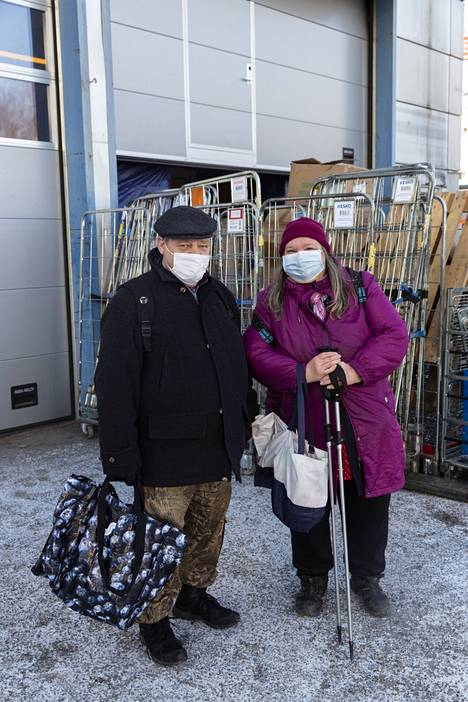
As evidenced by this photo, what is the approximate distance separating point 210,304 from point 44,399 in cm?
405

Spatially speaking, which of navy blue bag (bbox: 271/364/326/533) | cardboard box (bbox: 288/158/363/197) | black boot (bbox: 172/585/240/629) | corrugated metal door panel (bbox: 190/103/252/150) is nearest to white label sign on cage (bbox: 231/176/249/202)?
cardboard box (bbox: 288/158/363/197)

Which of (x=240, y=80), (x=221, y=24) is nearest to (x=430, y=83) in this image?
(x=240, y=80)

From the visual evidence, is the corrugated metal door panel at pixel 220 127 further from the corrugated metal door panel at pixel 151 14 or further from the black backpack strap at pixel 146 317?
the black backpack strap at pixel 146 317

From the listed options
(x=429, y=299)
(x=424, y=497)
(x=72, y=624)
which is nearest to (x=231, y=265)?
(x=429, y=299)

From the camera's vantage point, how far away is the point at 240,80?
7.65m

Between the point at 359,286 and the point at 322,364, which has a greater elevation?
the point at 359,286

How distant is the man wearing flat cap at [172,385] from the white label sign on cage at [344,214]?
2111mm

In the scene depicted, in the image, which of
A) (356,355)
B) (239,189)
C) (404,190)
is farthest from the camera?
(239,189)

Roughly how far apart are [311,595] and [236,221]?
2808 mm

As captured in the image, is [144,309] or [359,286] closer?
[144,309]

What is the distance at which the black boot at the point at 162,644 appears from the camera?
110 inches

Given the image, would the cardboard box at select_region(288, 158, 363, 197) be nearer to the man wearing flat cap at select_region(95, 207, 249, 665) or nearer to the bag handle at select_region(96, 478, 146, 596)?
the man wearing flat cap at select_region(95, 207, 249, 665)

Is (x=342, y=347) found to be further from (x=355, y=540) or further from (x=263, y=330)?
(x=355, y=540)

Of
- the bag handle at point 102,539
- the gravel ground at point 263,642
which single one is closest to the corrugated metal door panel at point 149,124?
the gravel ground at point 263,642
